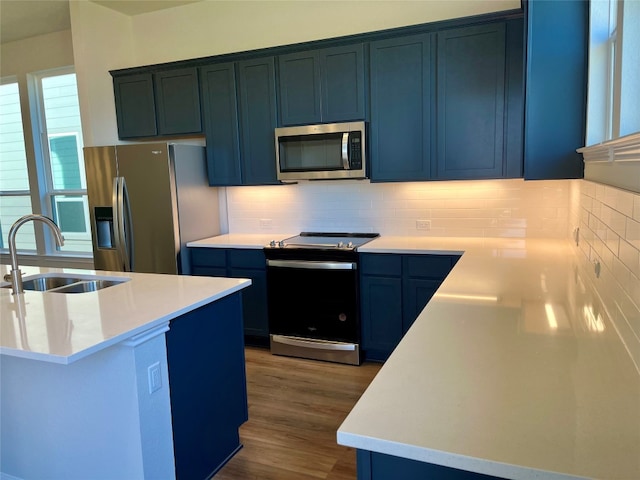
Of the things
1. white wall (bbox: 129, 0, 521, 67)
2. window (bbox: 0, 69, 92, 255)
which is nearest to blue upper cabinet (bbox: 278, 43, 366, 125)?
white wall (bbox: 129, 0, 521, 67)

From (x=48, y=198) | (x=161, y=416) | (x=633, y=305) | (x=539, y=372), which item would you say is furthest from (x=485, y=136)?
(x=48, y=198)

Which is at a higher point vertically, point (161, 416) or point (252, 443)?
point (161, 416)

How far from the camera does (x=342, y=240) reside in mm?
3770

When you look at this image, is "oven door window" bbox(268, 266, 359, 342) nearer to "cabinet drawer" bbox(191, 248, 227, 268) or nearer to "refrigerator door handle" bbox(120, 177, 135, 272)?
"cabinet drawer" bbox(191, 248, 227, 268)

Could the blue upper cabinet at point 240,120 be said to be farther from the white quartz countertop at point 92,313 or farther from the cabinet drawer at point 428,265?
the white quartz countertop at point 92,313

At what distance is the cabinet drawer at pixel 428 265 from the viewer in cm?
323

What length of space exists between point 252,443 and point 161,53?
3696mm

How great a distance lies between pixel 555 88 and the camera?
98.4 inches

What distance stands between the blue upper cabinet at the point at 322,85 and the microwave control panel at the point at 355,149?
0.15 metres

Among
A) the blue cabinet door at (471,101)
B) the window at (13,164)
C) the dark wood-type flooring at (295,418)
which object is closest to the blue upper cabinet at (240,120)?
the blue cabinet door at (471,101)

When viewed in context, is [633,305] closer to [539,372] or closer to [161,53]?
[539,372]

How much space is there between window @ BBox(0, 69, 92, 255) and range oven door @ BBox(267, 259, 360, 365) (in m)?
2.67

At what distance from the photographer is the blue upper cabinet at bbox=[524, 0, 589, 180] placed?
2.42 metres

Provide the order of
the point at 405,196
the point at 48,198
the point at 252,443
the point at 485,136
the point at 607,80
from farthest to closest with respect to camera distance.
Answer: the point at 48,198, the point at 405,196, the point at 485,136, the point at 252,443, the point at 607,80
